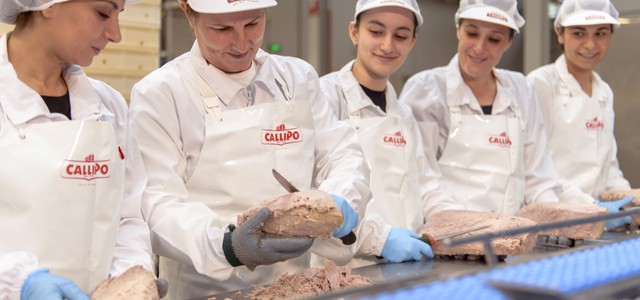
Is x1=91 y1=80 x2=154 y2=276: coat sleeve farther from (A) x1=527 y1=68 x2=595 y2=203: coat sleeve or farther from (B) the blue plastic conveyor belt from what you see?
(A) x1=527 y1=68 x2=595 y2=203: coat sleeve

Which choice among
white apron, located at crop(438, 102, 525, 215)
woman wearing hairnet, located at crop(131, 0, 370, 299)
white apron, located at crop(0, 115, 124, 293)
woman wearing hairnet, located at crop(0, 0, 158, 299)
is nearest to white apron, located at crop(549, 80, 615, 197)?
white apron, located at crop(438, 102, 525, 215)

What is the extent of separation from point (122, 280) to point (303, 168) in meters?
0.81

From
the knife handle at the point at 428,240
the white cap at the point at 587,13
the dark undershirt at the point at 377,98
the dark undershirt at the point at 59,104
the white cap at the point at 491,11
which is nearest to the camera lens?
the dark undershirt at the point at 59,104

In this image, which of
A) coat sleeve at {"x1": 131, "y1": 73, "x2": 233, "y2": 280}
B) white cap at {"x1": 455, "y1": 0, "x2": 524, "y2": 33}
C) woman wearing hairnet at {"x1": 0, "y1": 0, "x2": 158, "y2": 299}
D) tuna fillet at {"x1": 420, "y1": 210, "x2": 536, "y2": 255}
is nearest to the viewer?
woman wearing hairnet at {"x1": 0, "y1": 0, "x2": 158, "y2": 299}

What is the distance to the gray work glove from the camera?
1999mm

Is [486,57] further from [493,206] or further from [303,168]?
[303,168]

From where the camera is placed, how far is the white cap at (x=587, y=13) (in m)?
3.81

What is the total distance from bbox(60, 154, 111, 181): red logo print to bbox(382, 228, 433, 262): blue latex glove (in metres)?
1.05

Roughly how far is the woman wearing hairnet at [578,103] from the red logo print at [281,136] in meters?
1.86

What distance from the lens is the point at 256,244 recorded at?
6.59ft

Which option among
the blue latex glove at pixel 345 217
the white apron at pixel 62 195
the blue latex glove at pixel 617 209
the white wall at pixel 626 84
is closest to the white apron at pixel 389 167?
the blue latex glove at pixel 345 217

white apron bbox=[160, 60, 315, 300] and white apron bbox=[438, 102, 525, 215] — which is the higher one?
white apron bbox=[160, 60, 315, 300]

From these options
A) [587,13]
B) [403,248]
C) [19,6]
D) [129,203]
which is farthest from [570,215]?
[19,6]

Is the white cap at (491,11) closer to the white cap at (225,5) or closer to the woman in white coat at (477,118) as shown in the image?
the woman in white coat at (477,118)
